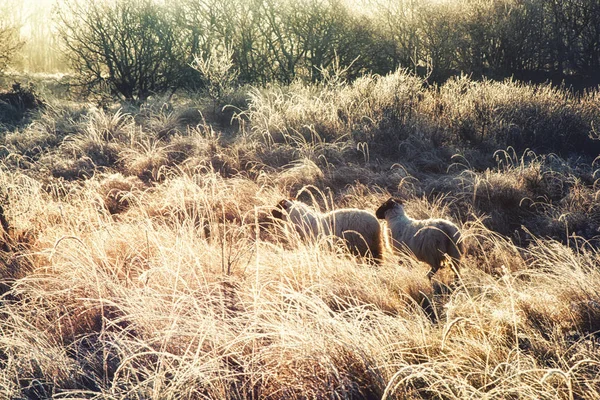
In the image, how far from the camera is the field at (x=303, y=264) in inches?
92.7

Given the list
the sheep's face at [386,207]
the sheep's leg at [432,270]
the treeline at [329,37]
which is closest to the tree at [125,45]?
the treeline at [329,37]

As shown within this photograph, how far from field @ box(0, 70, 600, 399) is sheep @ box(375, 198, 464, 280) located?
0.59 feet

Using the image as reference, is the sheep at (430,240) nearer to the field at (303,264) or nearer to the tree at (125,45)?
the field at (303,264)

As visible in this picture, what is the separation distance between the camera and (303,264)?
10.6 ft

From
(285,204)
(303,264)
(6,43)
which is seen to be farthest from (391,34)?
(6,43)

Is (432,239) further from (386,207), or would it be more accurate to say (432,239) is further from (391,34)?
(391,34)

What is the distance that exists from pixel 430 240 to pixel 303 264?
1.40m

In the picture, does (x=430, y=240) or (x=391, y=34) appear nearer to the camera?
(x=430, y=240)

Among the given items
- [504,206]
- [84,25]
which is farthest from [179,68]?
[504,206]

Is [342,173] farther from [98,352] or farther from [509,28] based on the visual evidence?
[509,28]

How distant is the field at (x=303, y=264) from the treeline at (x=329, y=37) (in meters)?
3.21

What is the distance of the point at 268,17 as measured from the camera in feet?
46.0

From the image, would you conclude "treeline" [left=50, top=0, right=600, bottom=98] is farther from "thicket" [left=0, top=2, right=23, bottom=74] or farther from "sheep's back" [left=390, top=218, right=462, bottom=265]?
"sheep's back" [left=390, top=218, right=462, bottom=265]

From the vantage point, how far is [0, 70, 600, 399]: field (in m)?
2.35
